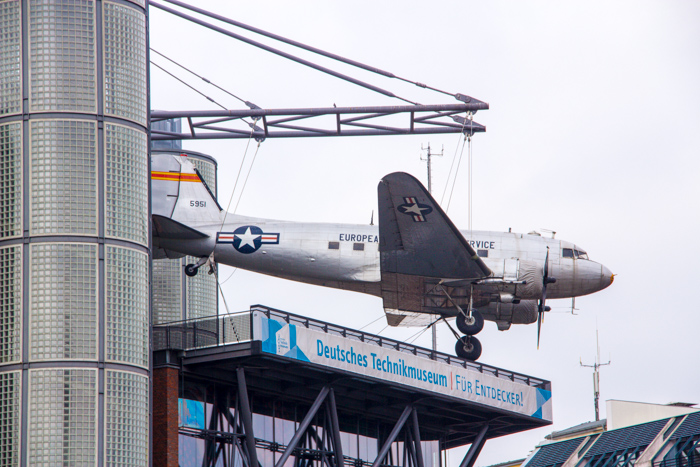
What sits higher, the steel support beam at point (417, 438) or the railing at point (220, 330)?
the railing at point (220, 330)

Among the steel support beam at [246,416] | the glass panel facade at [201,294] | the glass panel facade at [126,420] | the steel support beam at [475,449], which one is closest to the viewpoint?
the glass panel facade at [126,420]

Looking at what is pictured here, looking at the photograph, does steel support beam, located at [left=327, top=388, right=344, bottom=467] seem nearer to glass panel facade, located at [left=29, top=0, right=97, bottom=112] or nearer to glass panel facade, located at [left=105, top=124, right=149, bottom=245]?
glass panel facade, located at [left=105, top=124, right=149, bottom=245]

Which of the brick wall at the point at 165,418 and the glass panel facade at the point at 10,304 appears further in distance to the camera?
the brick wall at the point at 165,418

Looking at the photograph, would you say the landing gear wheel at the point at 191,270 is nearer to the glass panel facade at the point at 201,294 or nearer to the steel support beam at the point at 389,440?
the glass panel facade at the point at 201,294

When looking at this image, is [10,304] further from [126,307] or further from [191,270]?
[191,270]

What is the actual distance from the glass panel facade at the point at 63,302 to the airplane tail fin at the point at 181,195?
11.5 metres

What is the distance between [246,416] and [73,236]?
902cm

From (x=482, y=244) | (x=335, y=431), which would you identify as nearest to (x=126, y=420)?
(x=335, y=431)

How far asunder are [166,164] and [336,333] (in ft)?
35.6

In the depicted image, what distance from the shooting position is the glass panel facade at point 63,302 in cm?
3434

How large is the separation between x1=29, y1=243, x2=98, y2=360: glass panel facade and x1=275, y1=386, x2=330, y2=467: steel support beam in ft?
28.7

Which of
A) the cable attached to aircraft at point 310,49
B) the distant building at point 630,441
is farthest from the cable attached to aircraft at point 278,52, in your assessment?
the distant building at point 630,441

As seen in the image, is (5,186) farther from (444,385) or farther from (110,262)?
(444,385)

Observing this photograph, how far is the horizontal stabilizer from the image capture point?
145 ft
